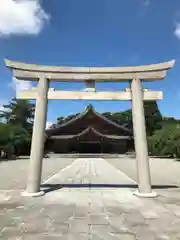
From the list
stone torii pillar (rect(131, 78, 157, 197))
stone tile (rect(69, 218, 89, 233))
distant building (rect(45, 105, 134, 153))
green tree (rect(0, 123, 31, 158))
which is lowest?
stone tile (rect(69, 218, 89, 233))

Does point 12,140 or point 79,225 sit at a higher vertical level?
point 12,140

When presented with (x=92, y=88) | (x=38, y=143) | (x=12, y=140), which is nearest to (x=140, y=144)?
(x=92, y=88)

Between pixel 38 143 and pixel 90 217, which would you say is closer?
pixel 90 217

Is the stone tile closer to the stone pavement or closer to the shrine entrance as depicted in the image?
the stone pavement

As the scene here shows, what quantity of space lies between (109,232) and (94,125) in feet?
121

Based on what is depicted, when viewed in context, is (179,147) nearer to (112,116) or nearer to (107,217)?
(107,217)

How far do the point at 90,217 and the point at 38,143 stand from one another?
10.2ft

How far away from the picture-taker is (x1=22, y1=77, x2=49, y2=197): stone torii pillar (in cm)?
734

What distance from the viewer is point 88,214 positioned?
5.28 meters

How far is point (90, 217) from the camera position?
5.07 metres

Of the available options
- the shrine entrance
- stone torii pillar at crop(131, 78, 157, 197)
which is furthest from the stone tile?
the shrine entrance

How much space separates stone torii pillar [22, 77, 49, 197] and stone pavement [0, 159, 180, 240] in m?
0.41

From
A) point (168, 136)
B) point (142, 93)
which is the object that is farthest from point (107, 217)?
point (168, 136)

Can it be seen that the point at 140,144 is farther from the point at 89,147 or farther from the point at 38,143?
the point at 89,147
